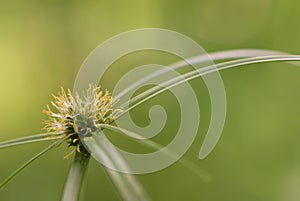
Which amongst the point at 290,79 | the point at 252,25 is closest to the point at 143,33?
the point at 252,25

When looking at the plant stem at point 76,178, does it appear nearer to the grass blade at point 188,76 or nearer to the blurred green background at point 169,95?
the grass blade at point 188,76

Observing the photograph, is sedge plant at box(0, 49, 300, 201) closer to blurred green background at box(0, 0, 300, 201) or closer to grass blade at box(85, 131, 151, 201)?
grass blade at box(85, 131, 151, 201)

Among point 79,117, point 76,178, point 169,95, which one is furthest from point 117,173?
point 169,95

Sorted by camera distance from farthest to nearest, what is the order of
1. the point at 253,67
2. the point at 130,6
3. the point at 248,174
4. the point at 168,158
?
the point at 130,6 → the point at 253,67 → the point at 248,174 → the point at 168,158

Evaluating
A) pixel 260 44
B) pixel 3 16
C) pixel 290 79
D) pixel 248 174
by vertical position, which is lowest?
pixel 248 174

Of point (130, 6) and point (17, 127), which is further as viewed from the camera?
point (130, 6)

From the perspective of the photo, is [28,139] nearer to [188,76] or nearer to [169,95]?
[188,76]

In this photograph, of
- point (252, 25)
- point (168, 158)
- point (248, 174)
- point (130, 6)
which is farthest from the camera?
point (130, 6)

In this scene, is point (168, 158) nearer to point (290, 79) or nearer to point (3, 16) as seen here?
point (290, 79)
